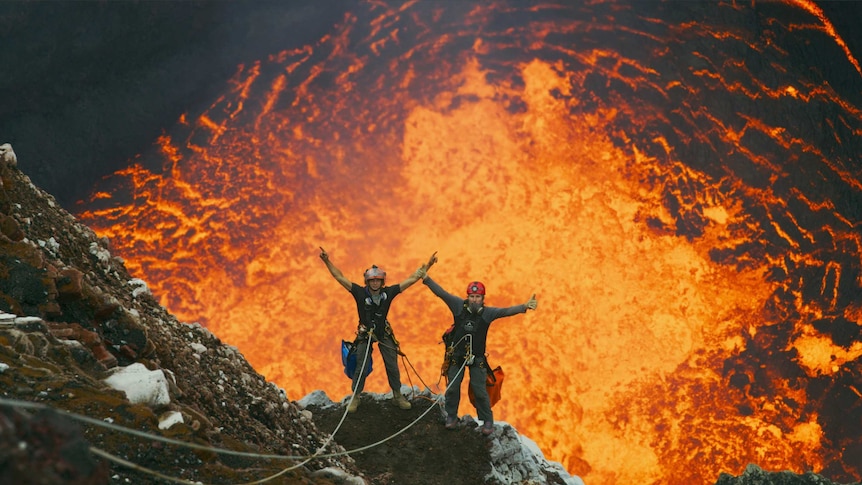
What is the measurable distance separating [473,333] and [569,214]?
1271 cm

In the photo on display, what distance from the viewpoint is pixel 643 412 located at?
1856 centimetres

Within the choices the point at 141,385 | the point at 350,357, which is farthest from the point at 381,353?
the point at 141,385

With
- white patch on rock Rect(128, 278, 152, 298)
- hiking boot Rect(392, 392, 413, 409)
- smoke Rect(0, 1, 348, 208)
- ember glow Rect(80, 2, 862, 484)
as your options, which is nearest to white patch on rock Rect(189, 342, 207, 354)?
white patch on rock Rect(128, 278, 152, 298)

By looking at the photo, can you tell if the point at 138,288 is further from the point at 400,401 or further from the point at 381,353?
the point at 400,401

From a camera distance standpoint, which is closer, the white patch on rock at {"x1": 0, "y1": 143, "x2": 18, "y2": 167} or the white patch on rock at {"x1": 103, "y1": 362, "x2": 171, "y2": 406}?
the white patch on rock at {"x1": 103, "y1": 362, "x2": 171, "y2": 406}

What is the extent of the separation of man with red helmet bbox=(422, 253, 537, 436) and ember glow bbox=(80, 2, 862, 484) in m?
10.1

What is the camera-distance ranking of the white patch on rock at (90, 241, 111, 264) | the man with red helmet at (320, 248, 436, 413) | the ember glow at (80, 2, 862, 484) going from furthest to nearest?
the ember glow at (80, 2, 862, 484), the man with red helmet at (320, 248, 436, 413), the white patch on rock at (90, 241, 111, 264)

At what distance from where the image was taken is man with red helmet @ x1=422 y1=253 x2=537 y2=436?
894 cm

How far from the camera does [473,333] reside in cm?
898

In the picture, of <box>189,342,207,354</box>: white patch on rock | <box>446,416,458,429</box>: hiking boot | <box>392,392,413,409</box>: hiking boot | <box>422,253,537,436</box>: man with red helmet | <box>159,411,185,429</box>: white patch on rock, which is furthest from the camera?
<box>392,392,413,409</box>: hiking boot

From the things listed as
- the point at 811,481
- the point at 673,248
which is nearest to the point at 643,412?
the point at 673,248

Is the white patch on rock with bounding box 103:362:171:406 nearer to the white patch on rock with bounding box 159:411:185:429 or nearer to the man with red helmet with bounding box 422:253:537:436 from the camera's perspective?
the white patch on rock with bounding box 159:411:185:429

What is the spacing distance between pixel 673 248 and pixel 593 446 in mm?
5956

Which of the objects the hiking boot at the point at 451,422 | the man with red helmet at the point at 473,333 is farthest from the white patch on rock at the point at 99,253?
the hiking boot at the point at 451,422
